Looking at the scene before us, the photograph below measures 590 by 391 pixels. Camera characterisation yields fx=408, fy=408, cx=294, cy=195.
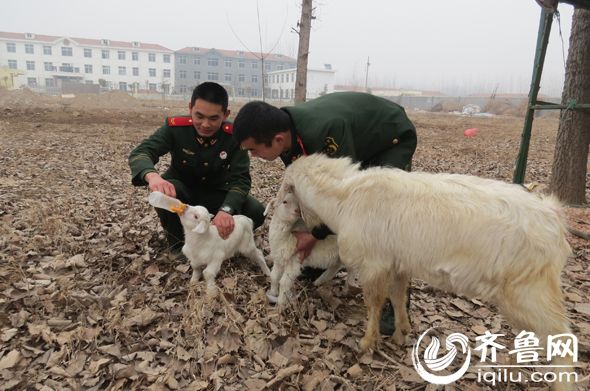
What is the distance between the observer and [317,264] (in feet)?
12.2

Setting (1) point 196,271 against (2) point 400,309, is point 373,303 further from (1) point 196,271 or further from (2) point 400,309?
(1) point 196,271

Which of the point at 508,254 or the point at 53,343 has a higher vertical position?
the point at 508,254

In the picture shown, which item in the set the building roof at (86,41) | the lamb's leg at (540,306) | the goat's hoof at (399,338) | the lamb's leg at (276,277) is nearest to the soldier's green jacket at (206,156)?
the lamb's leg at (276,277)

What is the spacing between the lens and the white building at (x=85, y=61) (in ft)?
273

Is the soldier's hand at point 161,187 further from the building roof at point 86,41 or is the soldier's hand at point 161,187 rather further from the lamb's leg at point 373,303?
the building roof at point 86,41

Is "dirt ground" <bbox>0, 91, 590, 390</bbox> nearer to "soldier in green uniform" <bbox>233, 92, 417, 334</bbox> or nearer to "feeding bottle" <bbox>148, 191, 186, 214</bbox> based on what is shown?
"soldier in green uniform" <bbox>233, 92, 417, 334</bbox>

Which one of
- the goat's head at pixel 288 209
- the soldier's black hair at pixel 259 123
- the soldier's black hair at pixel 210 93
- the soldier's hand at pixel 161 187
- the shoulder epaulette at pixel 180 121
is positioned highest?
the soldier's black hair at pixel 210 93

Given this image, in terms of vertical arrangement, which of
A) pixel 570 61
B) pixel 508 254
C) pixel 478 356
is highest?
pixel 570 61

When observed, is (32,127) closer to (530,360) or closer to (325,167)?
(325,167)

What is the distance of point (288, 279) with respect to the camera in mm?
3586

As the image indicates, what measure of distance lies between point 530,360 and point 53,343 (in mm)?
3357

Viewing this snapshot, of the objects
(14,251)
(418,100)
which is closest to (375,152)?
(14,251)

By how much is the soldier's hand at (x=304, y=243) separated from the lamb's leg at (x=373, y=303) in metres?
0.81

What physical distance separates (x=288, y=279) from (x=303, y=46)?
8.97 metres
